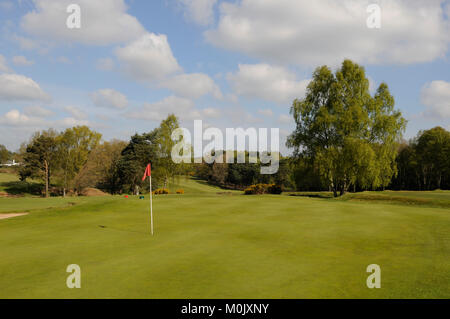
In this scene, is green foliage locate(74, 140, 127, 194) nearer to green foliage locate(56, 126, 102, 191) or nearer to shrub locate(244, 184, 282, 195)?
green foliage locate(56, 126, 102, 191)

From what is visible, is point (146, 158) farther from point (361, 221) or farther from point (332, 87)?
point (361, 221)

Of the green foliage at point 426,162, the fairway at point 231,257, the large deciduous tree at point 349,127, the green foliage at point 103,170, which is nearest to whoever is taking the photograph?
the fairway at point 231,257

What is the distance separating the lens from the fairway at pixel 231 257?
7.34 meters

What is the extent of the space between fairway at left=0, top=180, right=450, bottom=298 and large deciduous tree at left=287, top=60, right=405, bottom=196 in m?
22.5

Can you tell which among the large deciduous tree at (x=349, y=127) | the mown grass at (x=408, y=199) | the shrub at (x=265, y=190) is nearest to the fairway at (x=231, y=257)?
the mown grass at (x=408, y=199)

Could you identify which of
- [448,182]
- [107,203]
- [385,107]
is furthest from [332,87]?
[448,182]

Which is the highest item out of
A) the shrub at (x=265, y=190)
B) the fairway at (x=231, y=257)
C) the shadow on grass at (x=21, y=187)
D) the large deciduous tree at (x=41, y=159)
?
the large deciduous tree at (x=41, y=159)

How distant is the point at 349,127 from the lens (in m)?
41.5

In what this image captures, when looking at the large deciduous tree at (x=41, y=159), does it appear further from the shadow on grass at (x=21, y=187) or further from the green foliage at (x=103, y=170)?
the shadow on grass at (x=21, y=187)

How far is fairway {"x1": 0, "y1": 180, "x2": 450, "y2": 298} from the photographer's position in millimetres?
7340

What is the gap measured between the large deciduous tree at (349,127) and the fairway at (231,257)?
22501 millimetres

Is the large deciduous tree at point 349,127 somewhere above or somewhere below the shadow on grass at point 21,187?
above

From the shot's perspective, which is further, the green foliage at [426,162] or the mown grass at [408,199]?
the green foliage at [426,162]

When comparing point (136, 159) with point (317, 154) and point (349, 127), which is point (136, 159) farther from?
point (349, 127)
